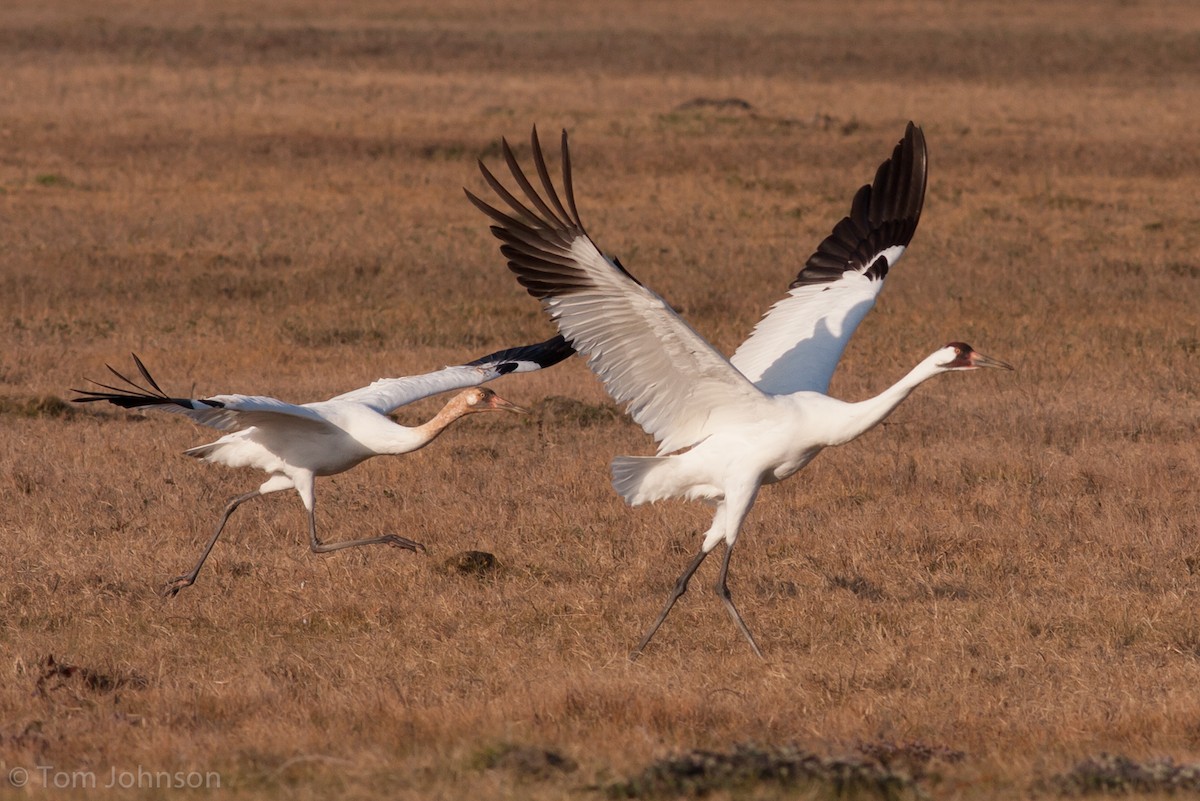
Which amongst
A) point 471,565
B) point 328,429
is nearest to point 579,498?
point 471,565

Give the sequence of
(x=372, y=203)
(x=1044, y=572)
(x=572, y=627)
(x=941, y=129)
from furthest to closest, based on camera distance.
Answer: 1. (x=941, y=129)
2. (x=372, y=203)
3. (x=1044, y=572)
4. (x=572, y=627)

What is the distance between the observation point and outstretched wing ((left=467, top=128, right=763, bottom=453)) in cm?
610

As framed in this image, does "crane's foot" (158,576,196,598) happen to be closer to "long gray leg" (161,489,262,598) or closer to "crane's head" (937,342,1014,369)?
"long gray leg" (161,489,262,598)

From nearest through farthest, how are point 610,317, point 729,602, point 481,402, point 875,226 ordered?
point 610,317 < point 729,602 < point 481,402 < point 875,226

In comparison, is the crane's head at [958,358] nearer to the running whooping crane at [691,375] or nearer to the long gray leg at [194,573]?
the running whooping crane at [691,375]

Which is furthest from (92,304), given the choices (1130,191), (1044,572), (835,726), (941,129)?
(941,129)

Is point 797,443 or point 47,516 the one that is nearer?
point 797,443

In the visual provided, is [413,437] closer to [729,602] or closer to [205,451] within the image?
[205,451]

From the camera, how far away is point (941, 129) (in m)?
24.7

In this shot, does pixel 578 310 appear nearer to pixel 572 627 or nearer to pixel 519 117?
pixel 572 627

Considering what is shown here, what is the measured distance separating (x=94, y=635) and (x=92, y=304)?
7742mm

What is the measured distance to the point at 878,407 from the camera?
641 centimetres

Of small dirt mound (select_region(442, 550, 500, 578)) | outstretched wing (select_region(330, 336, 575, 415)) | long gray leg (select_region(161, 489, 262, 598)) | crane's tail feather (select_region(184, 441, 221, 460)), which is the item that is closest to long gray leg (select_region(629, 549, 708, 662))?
small dirt mound (select_region(442, 550, 500, 578))

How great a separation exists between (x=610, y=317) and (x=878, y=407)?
3.54ft
